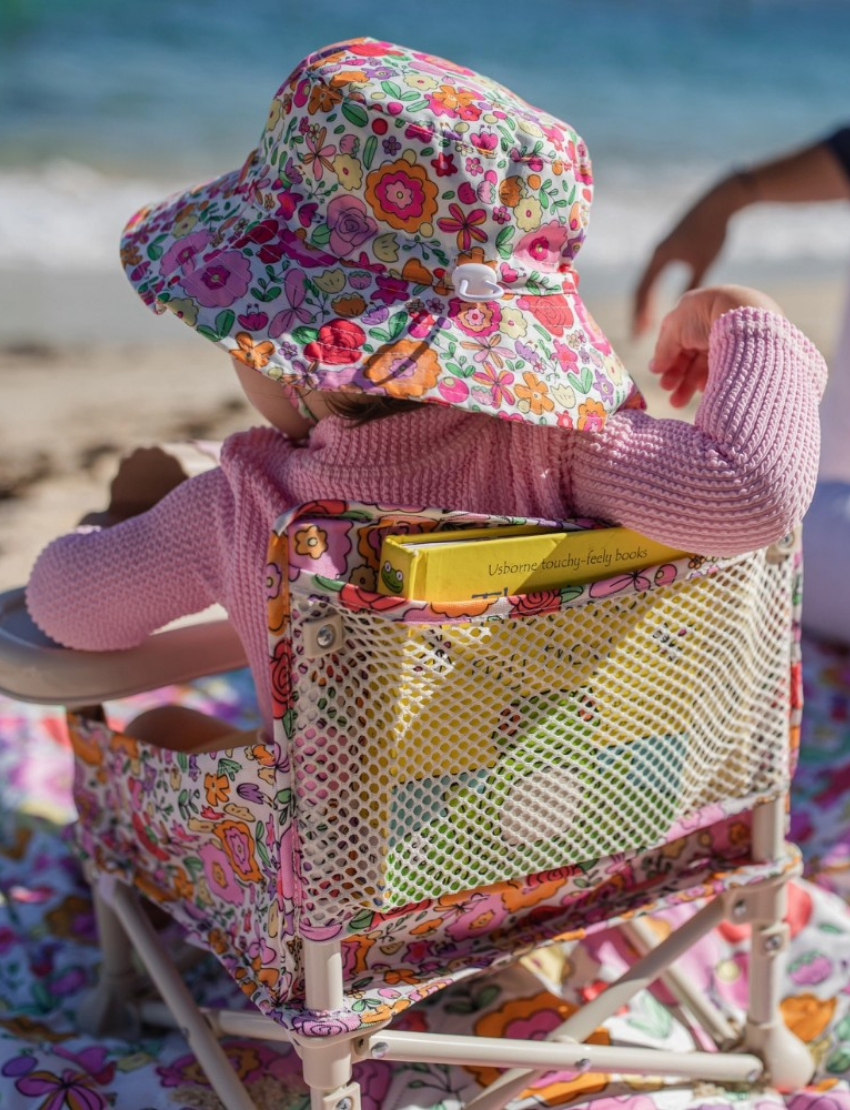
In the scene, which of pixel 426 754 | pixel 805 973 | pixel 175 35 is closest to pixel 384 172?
pixel 426 754

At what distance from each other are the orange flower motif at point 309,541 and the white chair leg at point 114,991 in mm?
810

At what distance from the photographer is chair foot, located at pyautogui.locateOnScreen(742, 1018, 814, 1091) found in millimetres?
1548

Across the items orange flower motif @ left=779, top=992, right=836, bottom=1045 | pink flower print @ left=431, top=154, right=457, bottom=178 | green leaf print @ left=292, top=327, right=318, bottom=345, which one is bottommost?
orange flower motif @ left=779, top=992, right=836, bottom=1045

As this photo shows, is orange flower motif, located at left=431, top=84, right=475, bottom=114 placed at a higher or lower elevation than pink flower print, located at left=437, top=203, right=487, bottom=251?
higher

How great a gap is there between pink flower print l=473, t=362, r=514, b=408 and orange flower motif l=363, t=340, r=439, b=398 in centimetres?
4

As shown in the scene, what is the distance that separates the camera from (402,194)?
1.15 m

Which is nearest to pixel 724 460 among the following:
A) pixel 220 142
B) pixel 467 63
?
pixel 220 142

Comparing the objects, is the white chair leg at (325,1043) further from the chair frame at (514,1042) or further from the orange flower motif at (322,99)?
the orange flower motif at (322,99)

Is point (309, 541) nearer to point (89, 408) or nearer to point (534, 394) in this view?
point (534, 394)

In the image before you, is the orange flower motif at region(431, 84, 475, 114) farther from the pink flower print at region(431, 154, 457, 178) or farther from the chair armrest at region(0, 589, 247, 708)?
the chair armrest at region(0, 589, 247, 708)

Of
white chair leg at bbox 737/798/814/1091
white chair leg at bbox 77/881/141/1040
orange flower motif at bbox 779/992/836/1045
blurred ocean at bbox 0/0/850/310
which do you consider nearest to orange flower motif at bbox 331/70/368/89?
white chair leg at bbox 737/798/814/1091

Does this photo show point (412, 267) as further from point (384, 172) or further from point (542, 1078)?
point (542, 1078)

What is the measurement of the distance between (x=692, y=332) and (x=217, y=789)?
2.42 ft

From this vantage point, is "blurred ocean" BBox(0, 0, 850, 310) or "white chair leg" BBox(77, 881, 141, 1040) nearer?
"white chair leg" BBox(77, 881, 141, 1040)
